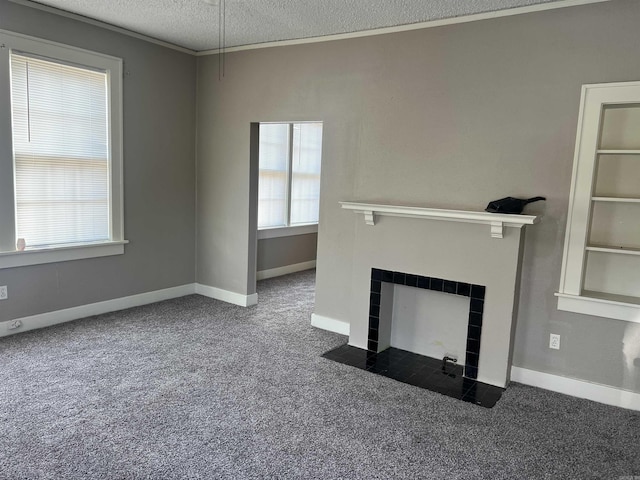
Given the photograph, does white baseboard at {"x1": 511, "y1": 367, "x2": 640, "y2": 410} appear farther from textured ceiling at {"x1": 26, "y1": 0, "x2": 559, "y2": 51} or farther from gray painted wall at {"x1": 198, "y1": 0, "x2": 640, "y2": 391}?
textured ceiling at {"x1": 26, "y1": 0, "x2": 559, "y2": 51}

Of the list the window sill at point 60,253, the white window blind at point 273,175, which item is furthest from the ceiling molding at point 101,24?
the window sill at point 60,253

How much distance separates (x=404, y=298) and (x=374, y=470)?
1.79 m

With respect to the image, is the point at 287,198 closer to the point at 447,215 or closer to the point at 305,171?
the point at 305,171

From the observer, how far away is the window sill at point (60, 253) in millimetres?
3750

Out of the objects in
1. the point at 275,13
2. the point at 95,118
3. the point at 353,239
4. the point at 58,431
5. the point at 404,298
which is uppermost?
the point at 275,13

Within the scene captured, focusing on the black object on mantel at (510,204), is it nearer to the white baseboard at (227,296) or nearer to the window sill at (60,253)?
the white baseboard at (227,296)

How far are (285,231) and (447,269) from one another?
349cm

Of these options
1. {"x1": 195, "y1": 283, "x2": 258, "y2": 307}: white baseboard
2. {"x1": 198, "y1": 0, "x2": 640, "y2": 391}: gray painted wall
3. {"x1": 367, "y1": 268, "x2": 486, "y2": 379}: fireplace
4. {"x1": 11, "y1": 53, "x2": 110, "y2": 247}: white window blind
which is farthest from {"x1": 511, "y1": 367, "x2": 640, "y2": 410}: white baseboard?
{"x1": 11, "y1": 53, "x2": 110, "y2": 247}: white window blind

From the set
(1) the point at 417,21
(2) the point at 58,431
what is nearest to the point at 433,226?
(1) the point at 417,21

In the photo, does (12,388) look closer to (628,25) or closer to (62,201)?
(62,201)

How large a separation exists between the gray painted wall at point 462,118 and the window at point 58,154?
1.22 meters

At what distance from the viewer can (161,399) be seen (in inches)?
114

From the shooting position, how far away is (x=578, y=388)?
A: 3.17 metres

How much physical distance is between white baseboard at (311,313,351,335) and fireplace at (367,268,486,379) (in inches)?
15.9
